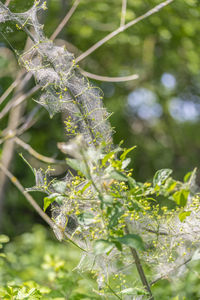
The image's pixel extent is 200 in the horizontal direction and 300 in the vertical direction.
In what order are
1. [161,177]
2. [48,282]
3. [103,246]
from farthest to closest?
[48,282], [161,177], [103,246]

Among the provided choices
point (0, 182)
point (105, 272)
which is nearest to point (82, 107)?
point (105, 272)

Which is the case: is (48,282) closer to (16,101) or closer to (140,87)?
(16,101)

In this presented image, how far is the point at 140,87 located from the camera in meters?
5.27

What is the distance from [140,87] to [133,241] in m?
4.83

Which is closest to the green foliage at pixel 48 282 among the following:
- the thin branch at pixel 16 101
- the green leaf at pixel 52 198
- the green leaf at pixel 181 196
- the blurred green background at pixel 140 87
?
the green leaf at pixel 52 198

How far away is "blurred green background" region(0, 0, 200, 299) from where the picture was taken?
10.6 feet

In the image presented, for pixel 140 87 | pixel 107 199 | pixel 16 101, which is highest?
pixel 107 199

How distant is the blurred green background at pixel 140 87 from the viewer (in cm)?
324

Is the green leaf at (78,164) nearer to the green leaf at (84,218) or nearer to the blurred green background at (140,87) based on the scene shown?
the green leaf at (84,218)

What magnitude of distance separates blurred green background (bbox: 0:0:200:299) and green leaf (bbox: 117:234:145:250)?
2.36m

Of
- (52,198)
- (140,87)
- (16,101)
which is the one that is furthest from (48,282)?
(140,87)

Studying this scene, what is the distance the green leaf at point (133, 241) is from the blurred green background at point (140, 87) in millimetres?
2356

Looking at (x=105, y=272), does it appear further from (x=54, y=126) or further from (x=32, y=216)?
(x=32, y=216)

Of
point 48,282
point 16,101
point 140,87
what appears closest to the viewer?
point 48,282
